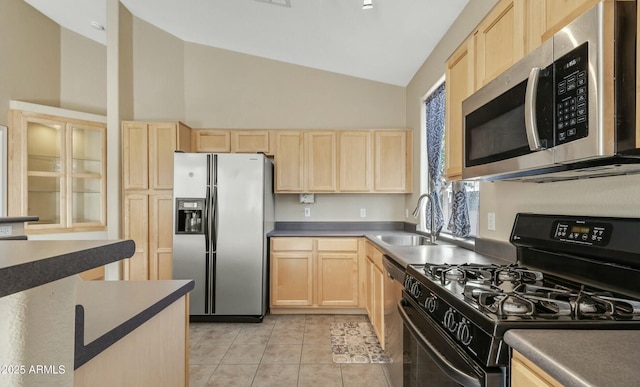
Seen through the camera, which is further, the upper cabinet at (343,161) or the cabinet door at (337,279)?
the upper cabinet at (343,161)

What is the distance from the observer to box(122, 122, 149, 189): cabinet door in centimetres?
374

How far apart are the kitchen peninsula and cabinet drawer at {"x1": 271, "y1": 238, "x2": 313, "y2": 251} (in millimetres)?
2526

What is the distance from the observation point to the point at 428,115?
3.53 metres

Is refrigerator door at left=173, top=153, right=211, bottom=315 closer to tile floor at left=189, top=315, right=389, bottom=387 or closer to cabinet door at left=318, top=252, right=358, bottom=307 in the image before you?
tile floor at left=189, top=315, right=389, bottom=387

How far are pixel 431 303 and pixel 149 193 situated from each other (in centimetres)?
337

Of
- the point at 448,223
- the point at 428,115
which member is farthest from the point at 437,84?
the point at 448,223

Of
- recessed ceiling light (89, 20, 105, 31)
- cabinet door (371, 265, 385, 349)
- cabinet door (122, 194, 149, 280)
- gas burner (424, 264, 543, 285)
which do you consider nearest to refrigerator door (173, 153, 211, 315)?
cabinet door (122, 194, 149, 280)

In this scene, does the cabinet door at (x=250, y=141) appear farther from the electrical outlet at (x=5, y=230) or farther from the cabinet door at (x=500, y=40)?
the cabinet door at (x=500, y=40)

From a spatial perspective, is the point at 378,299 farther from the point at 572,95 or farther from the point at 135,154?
the point at 135,154

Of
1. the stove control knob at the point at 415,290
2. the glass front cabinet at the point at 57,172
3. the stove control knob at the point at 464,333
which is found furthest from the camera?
the glass front cabinet at the point at 57,172

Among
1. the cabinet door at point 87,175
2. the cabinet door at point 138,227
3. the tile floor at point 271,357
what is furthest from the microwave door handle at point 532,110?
the cabinet door at point 87,175

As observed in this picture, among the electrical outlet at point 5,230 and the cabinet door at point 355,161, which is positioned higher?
the cabinet door at point 355,161

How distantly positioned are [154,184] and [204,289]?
4.29 feet

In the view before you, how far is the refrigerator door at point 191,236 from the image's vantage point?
11.3 feet
